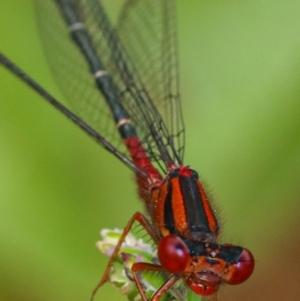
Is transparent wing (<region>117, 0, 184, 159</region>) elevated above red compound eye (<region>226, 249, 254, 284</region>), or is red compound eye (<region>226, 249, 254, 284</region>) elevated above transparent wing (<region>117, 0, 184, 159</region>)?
transparent wing (<region>117, 0, 184, 159</region>)

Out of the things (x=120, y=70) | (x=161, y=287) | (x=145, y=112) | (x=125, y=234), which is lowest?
(x=161, y=287)

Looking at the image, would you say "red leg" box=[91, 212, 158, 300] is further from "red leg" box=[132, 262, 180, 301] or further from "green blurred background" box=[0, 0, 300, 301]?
"green blurred background" box=[0, 0, 300, 301]

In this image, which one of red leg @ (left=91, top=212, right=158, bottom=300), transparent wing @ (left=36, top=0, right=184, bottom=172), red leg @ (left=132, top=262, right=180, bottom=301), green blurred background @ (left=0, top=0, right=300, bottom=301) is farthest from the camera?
green blurred background @ (left=0, top=0, right=300, bottom=301)

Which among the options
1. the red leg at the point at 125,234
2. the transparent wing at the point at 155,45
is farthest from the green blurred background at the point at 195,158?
the red leg at the point at 125,234

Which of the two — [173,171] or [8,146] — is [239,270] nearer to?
[173,171]

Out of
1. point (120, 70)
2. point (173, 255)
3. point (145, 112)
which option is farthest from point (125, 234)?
point (120, 70)

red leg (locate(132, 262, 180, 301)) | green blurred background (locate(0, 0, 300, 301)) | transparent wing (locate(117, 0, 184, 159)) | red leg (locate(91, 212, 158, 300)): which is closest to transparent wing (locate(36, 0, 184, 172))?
transparent wing (locate(117, 0, 184, 159))

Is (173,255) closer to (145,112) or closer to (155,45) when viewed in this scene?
(145,112)

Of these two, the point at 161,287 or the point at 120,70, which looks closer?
the point at 161,287
